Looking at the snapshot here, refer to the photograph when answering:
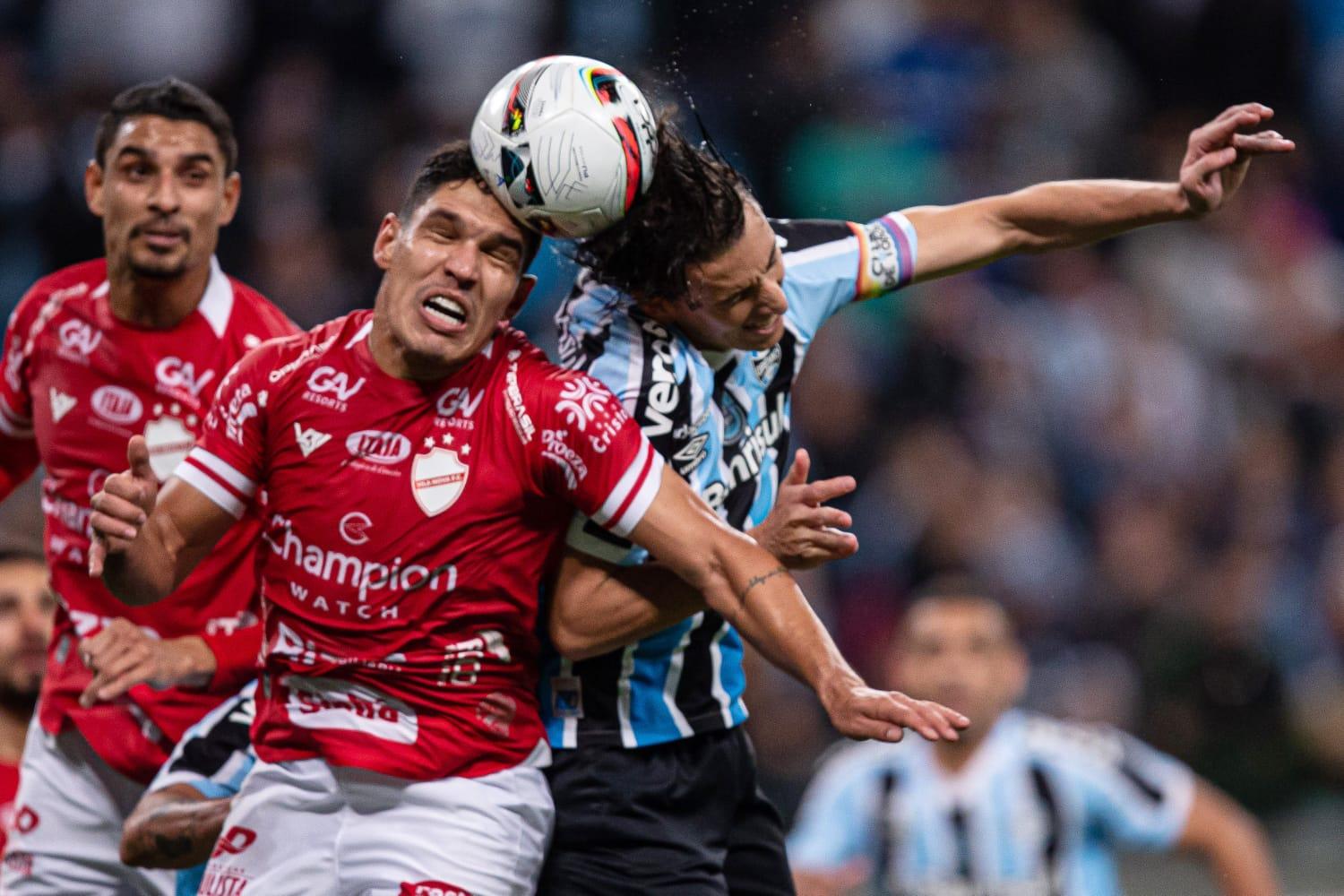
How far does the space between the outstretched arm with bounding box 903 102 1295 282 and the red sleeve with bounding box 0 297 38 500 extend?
7.08 ft

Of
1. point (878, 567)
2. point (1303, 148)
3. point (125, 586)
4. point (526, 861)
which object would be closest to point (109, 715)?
point (125, 586)

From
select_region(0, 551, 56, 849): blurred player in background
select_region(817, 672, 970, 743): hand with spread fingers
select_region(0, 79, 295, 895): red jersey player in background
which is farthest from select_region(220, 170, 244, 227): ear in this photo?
select_region(817, 672, 970, 743): hand with spread fingers

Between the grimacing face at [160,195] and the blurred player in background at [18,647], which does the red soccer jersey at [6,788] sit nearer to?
the blurred player in background at [18,647]

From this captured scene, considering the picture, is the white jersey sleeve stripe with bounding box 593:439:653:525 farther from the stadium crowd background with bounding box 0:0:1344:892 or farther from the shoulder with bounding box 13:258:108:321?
the stadium crowd background with bounding box 0:0:1344:892

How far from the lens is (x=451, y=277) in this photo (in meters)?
3.39

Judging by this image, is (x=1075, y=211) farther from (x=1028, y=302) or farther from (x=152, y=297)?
(x=1028, y=302)

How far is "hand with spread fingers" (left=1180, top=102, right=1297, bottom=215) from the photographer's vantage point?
3850 mm

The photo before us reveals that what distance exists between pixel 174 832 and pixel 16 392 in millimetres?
1263

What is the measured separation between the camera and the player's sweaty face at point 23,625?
17.6 ft

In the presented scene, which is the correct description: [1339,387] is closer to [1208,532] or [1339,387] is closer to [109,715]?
[1208,532]

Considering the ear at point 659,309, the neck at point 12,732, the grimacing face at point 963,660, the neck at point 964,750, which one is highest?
the ear at point 659,309

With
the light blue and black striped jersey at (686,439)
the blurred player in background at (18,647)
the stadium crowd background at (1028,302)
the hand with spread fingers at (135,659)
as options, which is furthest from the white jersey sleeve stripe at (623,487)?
the stadium crowd background at (1028,302)

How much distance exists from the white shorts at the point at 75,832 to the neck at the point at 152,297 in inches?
41.4

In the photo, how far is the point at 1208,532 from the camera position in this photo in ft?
28.4
